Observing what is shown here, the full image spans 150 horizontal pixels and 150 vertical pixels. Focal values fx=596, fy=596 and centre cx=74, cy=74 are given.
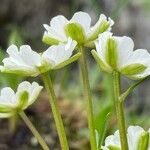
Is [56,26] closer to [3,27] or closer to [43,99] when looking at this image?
[43,99]

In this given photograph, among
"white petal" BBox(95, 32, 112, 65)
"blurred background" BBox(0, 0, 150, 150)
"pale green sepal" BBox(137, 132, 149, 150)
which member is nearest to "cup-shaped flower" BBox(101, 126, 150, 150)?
"pale green sepal" BBox(137, 132, 149, 150)

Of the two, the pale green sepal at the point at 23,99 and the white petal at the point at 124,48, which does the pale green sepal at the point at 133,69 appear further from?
the pale green sepal at the point at 23,99

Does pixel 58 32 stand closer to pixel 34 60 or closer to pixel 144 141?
pixel 34 60

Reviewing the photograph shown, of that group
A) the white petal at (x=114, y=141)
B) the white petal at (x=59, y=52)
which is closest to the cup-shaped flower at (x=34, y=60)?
the white petal at (x=59, y=52)

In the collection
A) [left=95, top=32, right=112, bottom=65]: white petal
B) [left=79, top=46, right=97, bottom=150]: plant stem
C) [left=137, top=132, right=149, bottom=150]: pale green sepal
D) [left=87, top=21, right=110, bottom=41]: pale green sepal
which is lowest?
[left=137, top=132, right=149, bottom=150]: pale green sepal

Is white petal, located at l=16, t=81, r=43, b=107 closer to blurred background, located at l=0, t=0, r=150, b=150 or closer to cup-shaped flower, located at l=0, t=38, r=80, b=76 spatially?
cup-shaped flower, located at l=0, t=38, r=80, b=76

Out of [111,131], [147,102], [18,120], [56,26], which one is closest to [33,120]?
[18,120]

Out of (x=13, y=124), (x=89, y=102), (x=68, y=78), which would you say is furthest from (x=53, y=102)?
(x=68, y=78)
